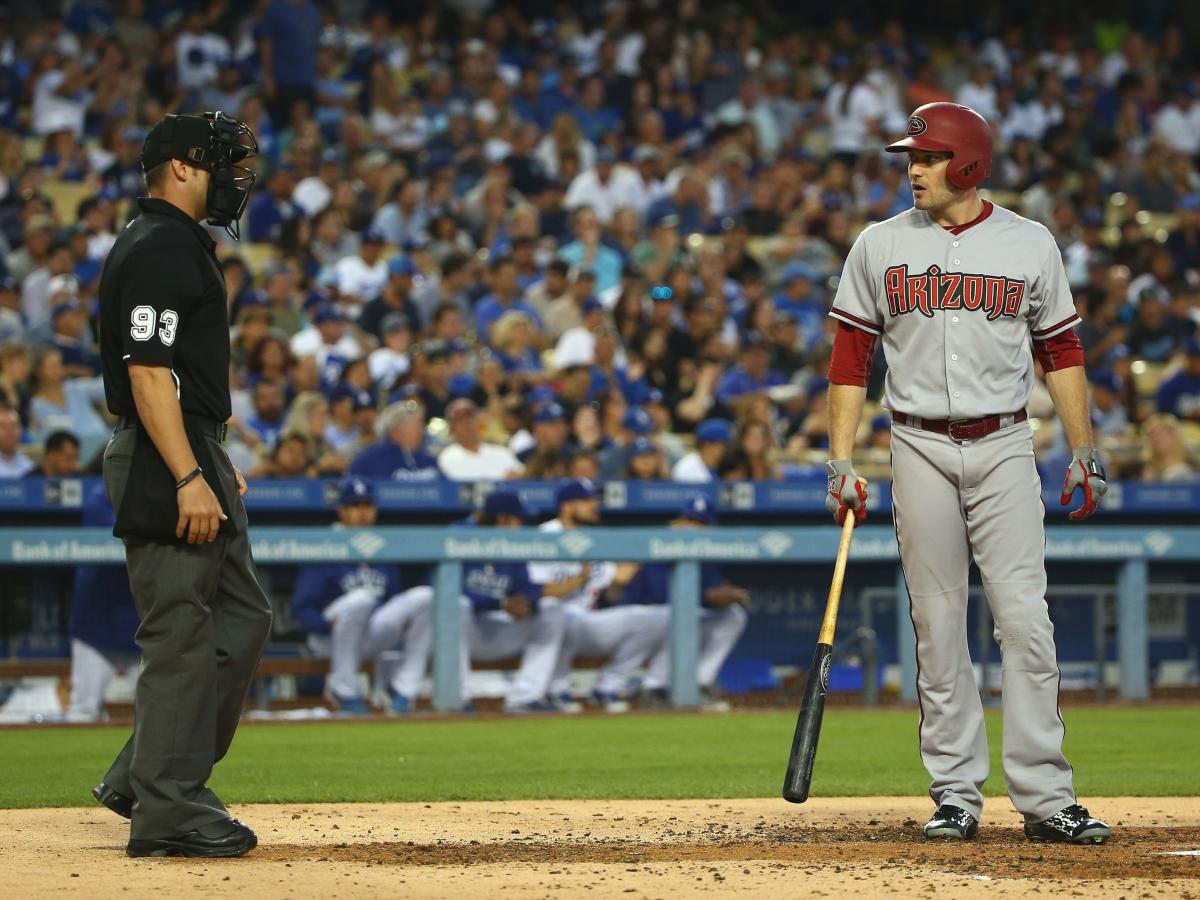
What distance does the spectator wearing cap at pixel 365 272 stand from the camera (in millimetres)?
14727

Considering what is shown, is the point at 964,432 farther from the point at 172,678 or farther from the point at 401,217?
the point at 401,217

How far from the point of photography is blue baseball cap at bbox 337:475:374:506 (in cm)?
1098

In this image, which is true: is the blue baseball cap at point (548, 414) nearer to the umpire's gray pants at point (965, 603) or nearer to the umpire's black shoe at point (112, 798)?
the umpire's gray pants at point (965, 603)

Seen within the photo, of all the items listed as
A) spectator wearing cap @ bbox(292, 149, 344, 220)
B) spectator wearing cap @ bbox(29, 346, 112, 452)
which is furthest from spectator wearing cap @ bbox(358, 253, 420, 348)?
spectator wearing cap @ bbox(29, 346, 112, 452)

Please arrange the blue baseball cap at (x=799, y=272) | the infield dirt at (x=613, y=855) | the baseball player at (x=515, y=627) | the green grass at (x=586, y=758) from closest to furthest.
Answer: the infield dirt at (x=613, y=855), the green grass at (x=586, y=758), the baseball player at (x=515, y=627), the blue baseball cap at (x=799, y=272)

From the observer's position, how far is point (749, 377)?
14.3 meters

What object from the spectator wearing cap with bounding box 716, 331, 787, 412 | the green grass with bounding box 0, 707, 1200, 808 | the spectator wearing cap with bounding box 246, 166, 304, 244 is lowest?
the green grass with bounding box 0, 707, 1200, 808

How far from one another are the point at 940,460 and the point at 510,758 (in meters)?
3.64

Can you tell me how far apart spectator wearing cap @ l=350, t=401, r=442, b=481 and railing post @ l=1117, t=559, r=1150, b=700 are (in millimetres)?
4626

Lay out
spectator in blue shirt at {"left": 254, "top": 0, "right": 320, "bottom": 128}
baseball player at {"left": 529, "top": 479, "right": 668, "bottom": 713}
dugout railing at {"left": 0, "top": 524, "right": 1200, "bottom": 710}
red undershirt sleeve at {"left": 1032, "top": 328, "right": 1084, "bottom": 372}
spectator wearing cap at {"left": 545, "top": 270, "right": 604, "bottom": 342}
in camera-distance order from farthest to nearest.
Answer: spectator in blue shirt at {"left": 254, "top": 0, "right": 320, "bottom": 128}
spectator wearing cap at {"left": 545, "top": 270, "right": 604, "bottom": 342}
baseball player at {"left": 529, "top": 479, "right": 668, "bottom": 713}
dugout railing at {"left": 0, "top": 524, "right": 1200, "bottom": 710}
red undershirt sleeve at {"left": 1032, "top": 328, "right": 1084, "bottom": 372}

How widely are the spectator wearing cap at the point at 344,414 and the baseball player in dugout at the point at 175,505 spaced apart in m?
7.42

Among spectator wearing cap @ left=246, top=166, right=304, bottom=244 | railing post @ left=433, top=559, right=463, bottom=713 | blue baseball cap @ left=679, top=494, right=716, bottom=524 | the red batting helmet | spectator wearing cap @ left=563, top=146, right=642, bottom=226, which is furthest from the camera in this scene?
spectator wearing cap @ left=563, top=146, right=642, bottom=226

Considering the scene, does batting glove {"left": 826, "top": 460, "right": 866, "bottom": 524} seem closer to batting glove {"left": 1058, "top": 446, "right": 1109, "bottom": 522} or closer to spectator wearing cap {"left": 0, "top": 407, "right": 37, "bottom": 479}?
batting glove {"left": 1058, "top": 446, "right": 1109, "bottom": 522}

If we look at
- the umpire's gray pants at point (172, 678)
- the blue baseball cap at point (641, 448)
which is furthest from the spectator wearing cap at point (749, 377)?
the umpire's gray pants at point (172, 678)
